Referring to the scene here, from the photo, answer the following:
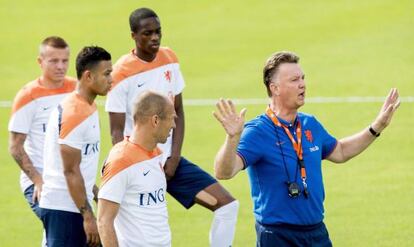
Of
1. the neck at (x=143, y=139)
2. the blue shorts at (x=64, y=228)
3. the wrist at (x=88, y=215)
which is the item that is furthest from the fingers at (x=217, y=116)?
the blue shorts at (x=64, y=228)

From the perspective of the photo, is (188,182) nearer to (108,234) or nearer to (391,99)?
(391,99)

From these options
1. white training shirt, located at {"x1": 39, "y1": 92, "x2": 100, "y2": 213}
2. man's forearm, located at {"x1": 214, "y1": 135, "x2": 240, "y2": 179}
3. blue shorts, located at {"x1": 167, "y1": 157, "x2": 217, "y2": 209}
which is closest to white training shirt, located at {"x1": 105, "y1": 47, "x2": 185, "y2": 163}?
blue shorts, located at {"x1": 167, "y1": 157, "x2": 217, "y2": 209}

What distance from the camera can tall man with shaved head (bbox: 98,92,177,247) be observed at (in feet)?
33.0

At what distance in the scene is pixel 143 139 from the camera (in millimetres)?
10227

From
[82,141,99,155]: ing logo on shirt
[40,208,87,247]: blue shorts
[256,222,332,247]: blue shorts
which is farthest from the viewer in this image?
[40,208,87,247]: blue shorts

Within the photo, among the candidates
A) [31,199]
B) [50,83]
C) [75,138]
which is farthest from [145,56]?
[31,199]

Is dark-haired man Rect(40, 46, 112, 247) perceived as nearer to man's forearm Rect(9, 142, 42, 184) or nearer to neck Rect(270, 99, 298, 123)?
man's forearm Rect(9, 142, 42, 184)

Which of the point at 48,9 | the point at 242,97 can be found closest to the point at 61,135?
the point at 242,97

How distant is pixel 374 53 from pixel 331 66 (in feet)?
3.73

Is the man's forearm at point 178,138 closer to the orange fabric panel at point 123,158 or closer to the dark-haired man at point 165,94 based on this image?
the dark-haired man at point 165,94

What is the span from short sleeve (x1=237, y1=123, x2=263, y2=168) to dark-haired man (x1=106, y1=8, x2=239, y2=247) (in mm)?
1858

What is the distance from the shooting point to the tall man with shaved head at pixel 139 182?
10.1 meters

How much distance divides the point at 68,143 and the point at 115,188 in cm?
131

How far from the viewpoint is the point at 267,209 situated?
1086cm
